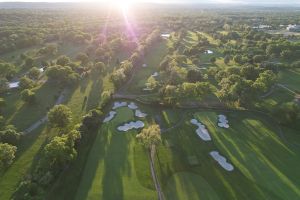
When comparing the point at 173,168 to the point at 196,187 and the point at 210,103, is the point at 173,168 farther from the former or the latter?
the point at 210,103

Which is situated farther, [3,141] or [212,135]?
[212,135]

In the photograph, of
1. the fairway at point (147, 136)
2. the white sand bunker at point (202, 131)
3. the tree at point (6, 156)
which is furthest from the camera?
the white sand bunker at point (202, 131)

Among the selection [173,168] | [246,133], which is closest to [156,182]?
[173,168]

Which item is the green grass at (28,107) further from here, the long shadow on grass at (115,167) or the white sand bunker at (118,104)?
the long shadow on grass at (115,167)

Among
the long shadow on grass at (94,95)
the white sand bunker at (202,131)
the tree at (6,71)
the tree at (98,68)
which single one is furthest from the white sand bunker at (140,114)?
the tree at (6,71)

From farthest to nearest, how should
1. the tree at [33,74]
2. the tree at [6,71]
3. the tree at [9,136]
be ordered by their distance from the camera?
the tree at [6,71] < the tree at [33,74] < the tree at [9,136]
